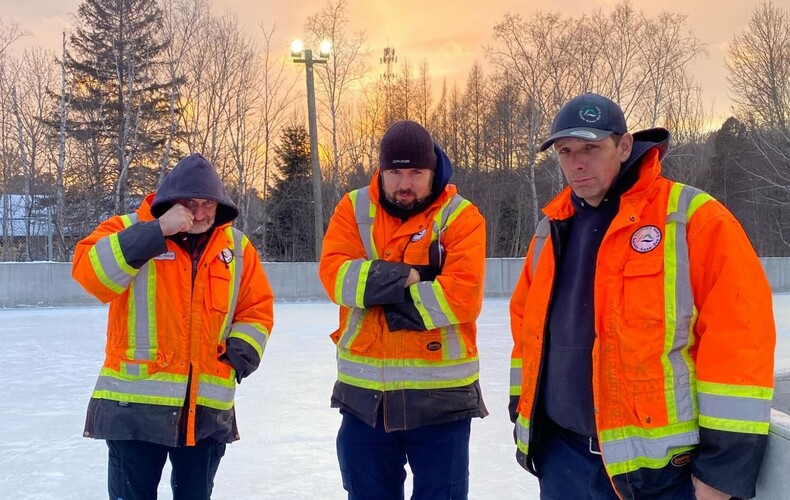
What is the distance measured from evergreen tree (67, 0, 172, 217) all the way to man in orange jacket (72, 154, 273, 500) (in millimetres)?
19131

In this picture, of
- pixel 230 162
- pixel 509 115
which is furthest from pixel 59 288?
pixel 509 115

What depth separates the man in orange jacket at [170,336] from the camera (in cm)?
241

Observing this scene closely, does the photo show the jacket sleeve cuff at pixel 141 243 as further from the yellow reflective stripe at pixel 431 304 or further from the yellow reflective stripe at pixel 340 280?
the yellow reflective stripe at pixel 431 304

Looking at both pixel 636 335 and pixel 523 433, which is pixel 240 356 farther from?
pixel 636 335

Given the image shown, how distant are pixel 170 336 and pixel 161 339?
0.11ft

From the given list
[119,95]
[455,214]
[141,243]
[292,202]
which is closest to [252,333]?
[141,243]

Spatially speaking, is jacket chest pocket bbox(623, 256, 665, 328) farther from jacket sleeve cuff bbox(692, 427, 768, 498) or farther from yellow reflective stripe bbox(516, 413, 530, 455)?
yellow reflective stripe bbox(516, 413, 530, 455)

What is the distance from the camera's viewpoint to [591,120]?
2.05 metres

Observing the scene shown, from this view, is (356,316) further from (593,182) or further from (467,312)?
(593,182)

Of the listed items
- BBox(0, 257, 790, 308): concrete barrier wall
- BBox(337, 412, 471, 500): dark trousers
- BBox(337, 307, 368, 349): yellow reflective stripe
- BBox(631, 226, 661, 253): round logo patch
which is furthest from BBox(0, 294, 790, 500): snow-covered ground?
BBox(0, 257, 790, 308): concrete barrier wall

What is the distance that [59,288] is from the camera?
13352 millimetres

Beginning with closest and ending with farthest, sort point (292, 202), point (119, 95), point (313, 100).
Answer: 1. point (313, 100)
2. point (119, 95)
3. point (292, 202)

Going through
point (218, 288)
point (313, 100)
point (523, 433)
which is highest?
point (313, 100)

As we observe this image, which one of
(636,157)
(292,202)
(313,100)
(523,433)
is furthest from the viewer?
(292,202)
